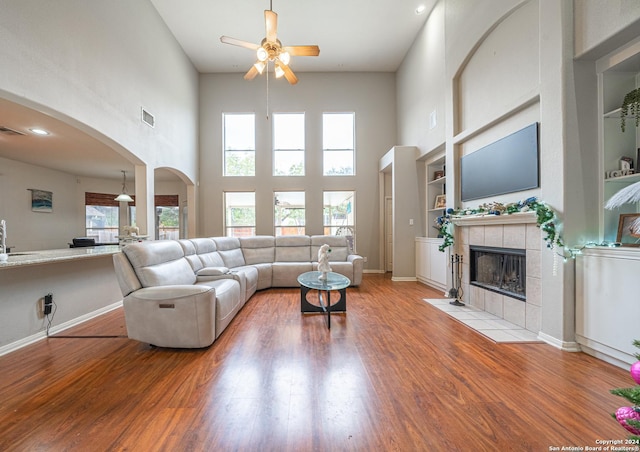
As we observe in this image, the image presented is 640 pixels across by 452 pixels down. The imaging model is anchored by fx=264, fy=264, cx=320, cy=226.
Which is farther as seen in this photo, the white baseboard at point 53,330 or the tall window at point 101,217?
the tall window at point 101,217

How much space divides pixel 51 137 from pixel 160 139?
4.67ft

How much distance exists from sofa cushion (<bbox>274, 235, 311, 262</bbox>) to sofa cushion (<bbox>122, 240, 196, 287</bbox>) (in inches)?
85.5

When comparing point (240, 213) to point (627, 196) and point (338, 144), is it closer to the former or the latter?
point (338, 144)

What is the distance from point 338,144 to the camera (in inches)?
267

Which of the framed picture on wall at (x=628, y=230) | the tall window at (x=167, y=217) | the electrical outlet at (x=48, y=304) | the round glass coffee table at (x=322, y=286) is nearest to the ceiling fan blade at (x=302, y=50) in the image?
the round glass coffee table at (x=322, y=286)

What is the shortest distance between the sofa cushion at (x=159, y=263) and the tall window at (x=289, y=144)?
386 cm

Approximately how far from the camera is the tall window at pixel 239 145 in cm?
674

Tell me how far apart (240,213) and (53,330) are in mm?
4331

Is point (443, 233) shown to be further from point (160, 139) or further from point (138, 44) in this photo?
point (138, 44)

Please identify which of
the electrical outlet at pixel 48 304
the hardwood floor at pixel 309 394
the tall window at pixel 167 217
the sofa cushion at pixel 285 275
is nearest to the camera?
Answer: the hardwood floor at pixel 309 394

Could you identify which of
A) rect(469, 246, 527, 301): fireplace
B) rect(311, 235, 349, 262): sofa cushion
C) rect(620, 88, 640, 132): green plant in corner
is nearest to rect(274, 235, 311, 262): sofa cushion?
rect(311, 235, 349, 262): sofa cushion

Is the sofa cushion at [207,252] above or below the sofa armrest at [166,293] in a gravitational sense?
above

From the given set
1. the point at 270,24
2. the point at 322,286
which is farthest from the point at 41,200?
the point at 322,286

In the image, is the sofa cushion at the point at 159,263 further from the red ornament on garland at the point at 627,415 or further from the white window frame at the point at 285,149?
the white window frame at the point at 285,149
